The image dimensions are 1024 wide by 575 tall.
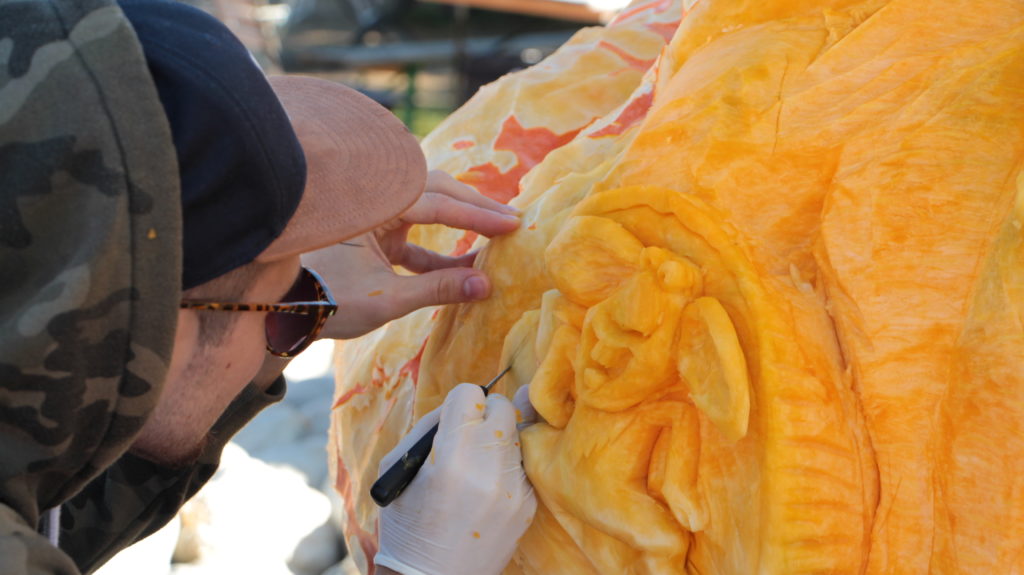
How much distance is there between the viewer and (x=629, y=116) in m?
2.00

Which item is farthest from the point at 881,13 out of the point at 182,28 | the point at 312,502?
the point at 312,502

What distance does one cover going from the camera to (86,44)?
0.94 m

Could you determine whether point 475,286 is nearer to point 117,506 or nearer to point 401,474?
point 401,474

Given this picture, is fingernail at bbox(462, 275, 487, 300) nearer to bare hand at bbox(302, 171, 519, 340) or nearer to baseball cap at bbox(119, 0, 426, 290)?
bare hand at bbox(302, 171, 519, 340)

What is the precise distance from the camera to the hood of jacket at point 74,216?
915mm

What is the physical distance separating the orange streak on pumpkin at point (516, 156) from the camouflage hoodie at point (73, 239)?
4.72 ft

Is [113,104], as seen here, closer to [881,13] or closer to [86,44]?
[86,44]

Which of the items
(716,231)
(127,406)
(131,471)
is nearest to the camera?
(127,406)

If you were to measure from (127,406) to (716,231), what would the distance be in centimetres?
84

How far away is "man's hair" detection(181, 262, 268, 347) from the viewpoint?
115cm

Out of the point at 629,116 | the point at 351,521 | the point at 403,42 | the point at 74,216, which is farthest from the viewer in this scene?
the point at 403,42

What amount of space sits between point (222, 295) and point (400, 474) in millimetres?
475

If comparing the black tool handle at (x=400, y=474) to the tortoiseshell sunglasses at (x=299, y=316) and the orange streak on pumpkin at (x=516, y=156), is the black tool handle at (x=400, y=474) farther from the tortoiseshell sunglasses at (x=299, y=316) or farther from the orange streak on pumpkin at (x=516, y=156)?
the orange streak on pumpkin at (x=516, y=156)

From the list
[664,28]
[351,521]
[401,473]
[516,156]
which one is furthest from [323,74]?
[401,473]
